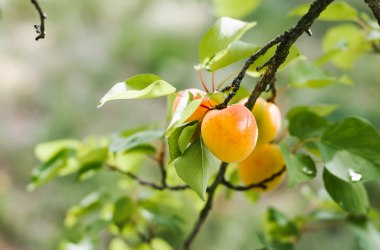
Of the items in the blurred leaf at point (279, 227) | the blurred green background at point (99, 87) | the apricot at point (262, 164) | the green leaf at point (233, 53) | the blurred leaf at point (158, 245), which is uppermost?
the green leaf at point (233, 53)

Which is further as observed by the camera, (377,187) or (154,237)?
(377,187)

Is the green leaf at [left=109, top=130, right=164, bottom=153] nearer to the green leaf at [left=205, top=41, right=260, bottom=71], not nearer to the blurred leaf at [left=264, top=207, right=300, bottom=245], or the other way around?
the green leaf at [left=205, top=41, right=260, bottom=71]

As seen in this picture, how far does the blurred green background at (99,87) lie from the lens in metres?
1.68

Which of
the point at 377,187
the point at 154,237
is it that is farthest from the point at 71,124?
the point at 154,237

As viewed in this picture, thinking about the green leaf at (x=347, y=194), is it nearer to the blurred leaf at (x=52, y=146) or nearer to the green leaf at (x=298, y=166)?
the green leaf at (x=298, y=166)

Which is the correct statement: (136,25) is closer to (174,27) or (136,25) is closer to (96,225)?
(174,27)

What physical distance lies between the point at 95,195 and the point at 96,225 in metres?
0.05

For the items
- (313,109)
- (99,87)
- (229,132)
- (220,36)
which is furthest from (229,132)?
(99,87)

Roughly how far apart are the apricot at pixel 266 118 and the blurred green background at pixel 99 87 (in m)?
0.98

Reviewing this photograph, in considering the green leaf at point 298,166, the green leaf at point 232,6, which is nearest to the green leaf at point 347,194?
the green leaf at point 298,166

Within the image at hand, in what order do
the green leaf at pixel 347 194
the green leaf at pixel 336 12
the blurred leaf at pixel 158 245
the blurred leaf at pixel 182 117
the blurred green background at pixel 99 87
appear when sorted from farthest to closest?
the blurred green background at pixel 99 87 → the blurred leaf at pixel 158 245 → the green leaf at pixel 336 12 → the green leaf at pixel 347 194 → the blurred leaf at pixel 182 117

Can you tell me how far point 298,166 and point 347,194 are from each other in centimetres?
6

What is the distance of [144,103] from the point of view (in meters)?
2.18

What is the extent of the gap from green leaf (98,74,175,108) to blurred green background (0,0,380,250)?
1.11 metres
